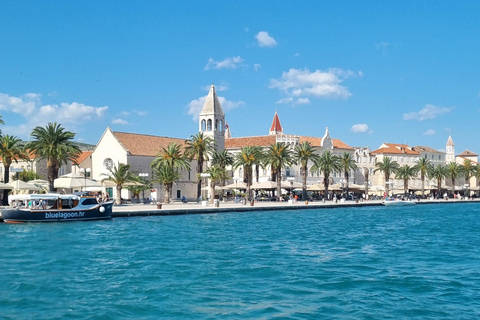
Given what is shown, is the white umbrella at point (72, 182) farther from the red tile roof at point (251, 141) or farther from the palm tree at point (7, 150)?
the red tile roof at point (251, 141)

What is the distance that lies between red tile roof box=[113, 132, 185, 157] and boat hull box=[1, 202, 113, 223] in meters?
32.3

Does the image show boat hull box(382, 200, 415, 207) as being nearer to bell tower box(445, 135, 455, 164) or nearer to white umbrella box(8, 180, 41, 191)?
white umbrella box(8, 180, 41, 191)

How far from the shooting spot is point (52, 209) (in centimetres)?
4303

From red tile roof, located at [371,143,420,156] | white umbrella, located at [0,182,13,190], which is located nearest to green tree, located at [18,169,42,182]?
white umbrella, located at [0,182,13,190]

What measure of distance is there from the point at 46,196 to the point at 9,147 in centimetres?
Result: 1715

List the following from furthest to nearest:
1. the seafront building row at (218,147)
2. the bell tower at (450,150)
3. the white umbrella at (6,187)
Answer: the bell tower at (450,150), the seafront building row at (218,147), the white umbrella at (6,187)

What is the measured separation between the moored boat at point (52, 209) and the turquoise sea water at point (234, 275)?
4.42 meters

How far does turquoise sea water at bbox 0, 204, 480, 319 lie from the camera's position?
53.5 ft

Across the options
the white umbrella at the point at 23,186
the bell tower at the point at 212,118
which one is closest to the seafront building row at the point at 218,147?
the bell tower at the point at 212,118

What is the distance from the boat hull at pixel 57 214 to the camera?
136 ft

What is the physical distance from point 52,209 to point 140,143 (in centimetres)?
3911

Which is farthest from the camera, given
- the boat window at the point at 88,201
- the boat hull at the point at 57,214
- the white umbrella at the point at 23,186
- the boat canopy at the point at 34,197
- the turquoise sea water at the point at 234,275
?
the white umbrella at the point at 23,186

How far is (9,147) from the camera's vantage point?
188ft

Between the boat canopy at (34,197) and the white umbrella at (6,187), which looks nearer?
the boat canopy at (34,197)
